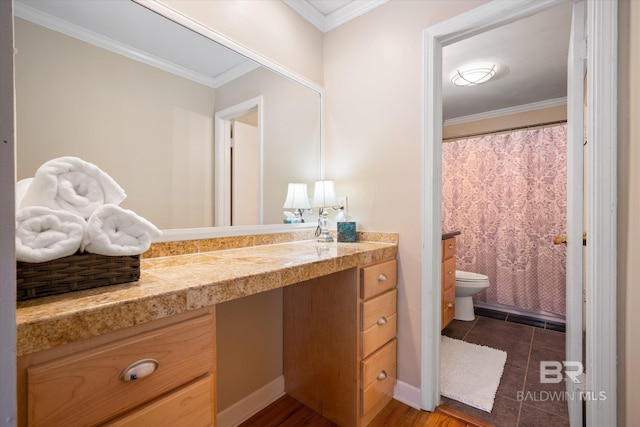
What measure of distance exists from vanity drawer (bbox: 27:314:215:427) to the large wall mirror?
64 centimetres

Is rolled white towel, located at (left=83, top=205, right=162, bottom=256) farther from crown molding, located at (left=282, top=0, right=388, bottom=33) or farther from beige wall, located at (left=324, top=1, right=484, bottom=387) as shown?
crown molding, located at (left=282, top=0, right=388, bottom=33)

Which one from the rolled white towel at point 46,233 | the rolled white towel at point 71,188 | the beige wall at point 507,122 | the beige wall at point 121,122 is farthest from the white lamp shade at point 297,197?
the beige wall at point 507,122

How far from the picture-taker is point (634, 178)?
102 cm

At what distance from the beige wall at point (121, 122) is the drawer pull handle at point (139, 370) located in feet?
2.19

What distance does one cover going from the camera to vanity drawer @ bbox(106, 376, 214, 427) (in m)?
0.67

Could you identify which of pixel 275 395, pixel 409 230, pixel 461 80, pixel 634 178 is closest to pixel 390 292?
pixel 409 230

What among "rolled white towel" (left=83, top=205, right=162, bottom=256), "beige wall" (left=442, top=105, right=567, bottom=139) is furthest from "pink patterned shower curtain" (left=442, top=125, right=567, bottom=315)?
"rolled white towel" (left=83, top=205, right=162, bottom=256)

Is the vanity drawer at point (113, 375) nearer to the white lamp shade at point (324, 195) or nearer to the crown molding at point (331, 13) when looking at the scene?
the white lamp shade at point (324, 195)

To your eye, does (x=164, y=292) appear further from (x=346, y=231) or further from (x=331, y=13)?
(x=331, y=13)

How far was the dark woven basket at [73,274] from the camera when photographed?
2.07ft

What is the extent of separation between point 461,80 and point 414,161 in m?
1.64

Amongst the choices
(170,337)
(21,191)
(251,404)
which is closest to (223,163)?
(21,191)

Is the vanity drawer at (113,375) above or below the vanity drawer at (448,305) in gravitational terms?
above

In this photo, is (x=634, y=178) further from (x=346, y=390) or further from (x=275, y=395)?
(x=275, y=395)
